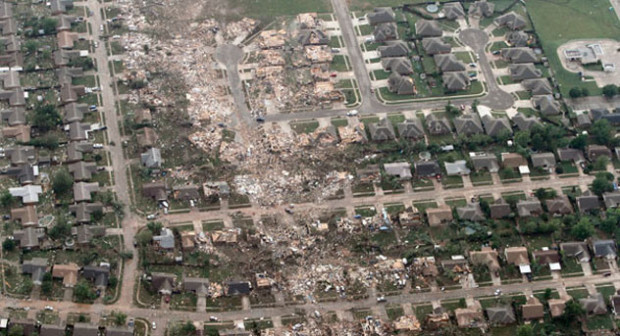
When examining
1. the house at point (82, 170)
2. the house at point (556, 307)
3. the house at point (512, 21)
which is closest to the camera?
the house at point (556, 307)

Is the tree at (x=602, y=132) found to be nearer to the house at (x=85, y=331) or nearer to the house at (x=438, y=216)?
the house at (x=438, y=216)

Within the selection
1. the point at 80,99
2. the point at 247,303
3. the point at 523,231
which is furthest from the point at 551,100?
the point at 80,99

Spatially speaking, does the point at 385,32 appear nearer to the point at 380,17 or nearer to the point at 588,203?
the point at 380,17

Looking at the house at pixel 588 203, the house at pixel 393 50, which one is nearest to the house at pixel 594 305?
the house at pixel 588 203

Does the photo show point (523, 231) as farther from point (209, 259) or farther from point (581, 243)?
point (209, 259)

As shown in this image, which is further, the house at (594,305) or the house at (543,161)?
the house at (543,161)
